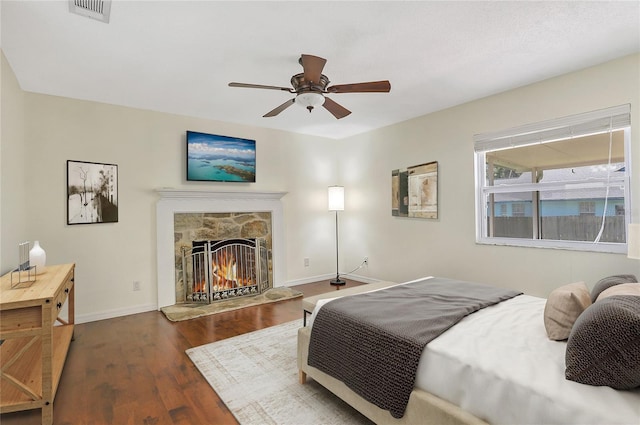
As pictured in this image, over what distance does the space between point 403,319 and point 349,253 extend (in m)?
3.65

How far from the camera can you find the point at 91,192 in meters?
3.54

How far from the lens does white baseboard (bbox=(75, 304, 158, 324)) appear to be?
3474mm

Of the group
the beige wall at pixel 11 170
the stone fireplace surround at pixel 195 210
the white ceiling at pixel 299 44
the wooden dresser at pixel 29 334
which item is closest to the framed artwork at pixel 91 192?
the beige wall at pixel 11 170

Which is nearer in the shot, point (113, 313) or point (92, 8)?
point (92, 8)

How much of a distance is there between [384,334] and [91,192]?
11.5ft

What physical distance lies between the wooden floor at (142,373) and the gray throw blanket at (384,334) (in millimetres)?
701

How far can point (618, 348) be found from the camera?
1.13 m

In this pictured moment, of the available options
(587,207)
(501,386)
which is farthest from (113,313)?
(587,207)

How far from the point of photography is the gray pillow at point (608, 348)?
43.5 inches

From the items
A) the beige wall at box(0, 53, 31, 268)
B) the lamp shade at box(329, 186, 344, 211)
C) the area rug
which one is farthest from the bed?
the lamp shade at box(329, 186, 344, 211)

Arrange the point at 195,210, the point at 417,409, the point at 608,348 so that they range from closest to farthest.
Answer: the point at 608,348
the point at 417,409
the point at 195,210

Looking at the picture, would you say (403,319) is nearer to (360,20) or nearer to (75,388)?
(360,20)

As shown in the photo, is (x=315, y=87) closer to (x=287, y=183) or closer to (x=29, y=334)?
(x=29, y=334)

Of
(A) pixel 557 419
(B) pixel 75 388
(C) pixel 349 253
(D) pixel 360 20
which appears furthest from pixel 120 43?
(C) pixel 349 253
